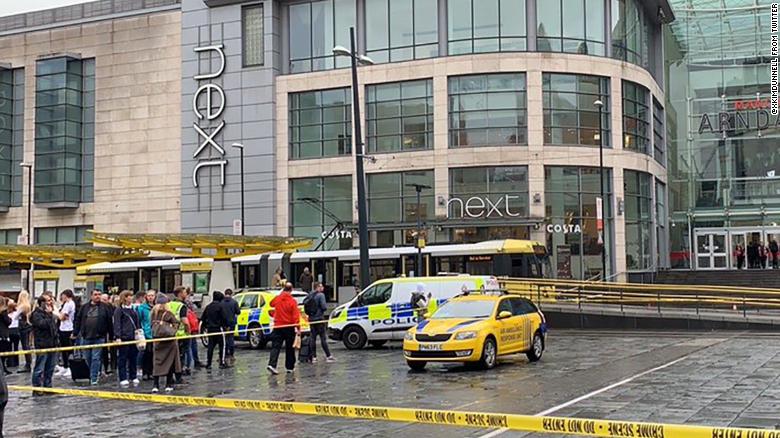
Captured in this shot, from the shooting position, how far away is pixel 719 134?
2090 inches

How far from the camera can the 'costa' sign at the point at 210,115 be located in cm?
4984

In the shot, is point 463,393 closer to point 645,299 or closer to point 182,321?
point 182,321

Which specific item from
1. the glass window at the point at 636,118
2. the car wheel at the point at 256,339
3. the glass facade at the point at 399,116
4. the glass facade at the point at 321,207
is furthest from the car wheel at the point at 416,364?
the glass window at the point at 636,118

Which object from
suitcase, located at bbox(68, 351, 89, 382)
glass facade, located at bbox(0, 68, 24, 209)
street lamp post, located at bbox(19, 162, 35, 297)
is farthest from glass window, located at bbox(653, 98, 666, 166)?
glass facade, located at bbox(0, 68, 24, 209)

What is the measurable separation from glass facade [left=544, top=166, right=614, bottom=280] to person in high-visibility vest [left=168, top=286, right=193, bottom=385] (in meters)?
27.1

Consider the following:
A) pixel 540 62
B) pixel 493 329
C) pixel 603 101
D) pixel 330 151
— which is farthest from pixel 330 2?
pixel 493 329

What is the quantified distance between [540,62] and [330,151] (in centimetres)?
1201

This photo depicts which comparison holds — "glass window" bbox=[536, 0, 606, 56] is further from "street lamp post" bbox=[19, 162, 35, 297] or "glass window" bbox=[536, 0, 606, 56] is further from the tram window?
"street lamp post" bbox=[19, 162, 35, 297]

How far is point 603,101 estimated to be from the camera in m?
44.9

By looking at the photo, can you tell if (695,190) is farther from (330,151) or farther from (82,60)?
(82,60)

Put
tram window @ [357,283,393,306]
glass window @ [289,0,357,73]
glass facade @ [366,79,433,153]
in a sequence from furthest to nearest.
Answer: glass window @ [289,0,357,73], glass facade @ [366,79,433,153], tram window @ [357,283,393,306]

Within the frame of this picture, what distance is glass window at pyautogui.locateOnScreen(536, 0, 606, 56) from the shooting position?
44.4 meters

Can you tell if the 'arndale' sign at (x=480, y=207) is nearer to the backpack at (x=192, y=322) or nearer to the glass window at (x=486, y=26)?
the glass window at (x=486, y=26)

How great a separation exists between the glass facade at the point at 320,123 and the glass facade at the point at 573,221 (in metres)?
11.0
